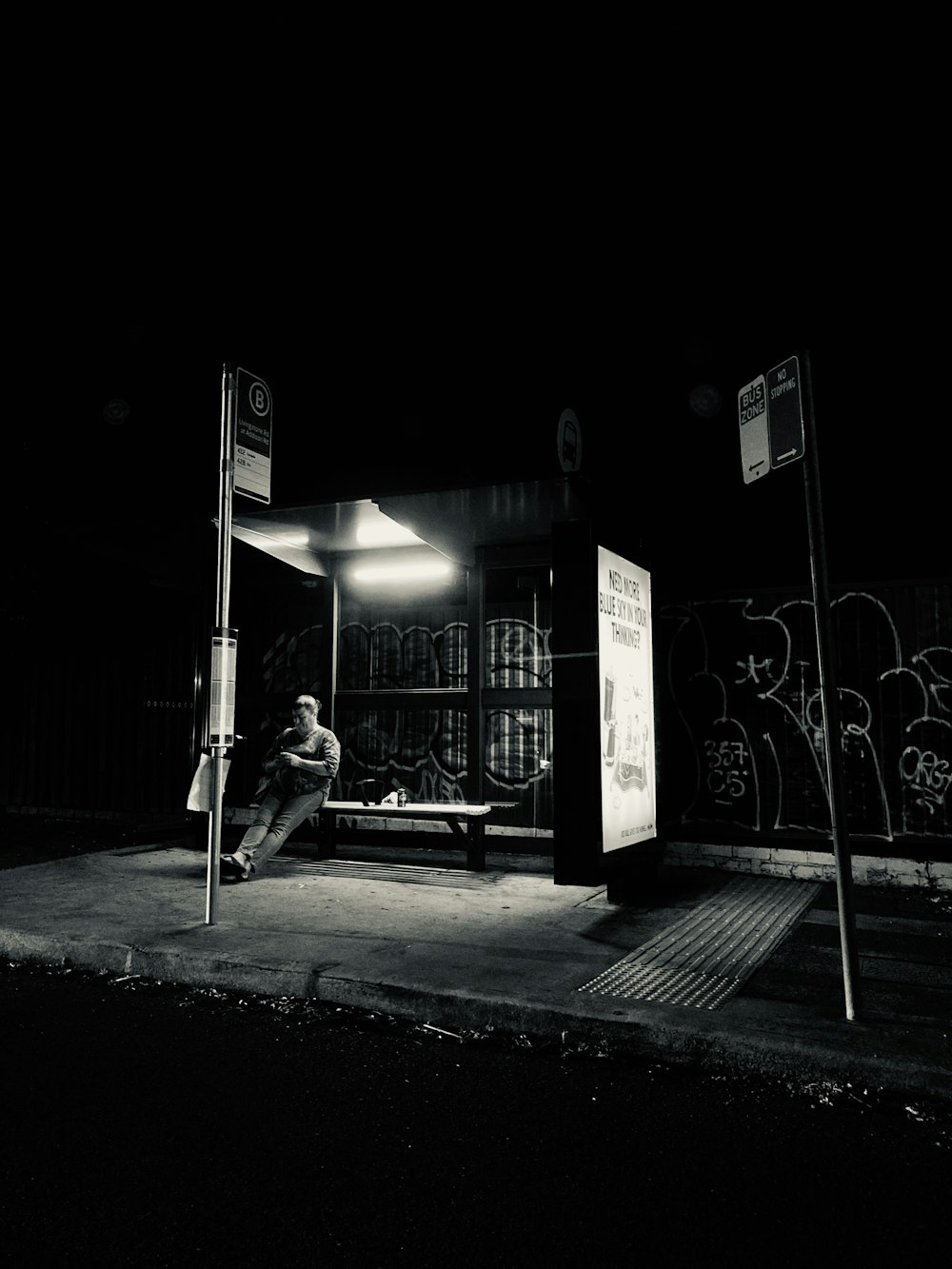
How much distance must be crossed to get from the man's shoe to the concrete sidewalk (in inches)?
3.5

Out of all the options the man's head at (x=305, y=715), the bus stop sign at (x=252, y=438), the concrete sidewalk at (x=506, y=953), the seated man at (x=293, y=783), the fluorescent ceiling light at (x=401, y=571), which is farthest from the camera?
the fluorescent ceiling light at (x=401, y=571)

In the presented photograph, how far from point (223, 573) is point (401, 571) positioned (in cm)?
357

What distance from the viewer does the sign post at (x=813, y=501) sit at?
13.0ft

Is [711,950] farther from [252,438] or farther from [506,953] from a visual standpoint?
[252,438]

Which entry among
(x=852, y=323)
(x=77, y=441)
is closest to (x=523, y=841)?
(x=852, y=323)

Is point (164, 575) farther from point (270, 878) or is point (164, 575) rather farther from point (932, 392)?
point (932, 392)

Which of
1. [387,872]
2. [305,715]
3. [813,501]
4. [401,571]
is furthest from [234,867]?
[813,501]

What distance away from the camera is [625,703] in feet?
22.3

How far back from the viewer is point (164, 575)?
10094 millimetres

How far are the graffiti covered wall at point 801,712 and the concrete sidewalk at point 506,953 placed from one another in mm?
751

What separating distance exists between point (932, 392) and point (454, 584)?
534 centimetres

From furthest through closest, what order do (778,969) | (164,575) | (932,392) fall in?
(164,575) < (932,392) < (778,969)

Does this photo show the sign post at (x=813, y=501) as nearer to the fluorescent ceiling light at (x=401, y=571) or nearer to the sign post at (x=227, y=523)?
the sign post at (x=227, y=523)

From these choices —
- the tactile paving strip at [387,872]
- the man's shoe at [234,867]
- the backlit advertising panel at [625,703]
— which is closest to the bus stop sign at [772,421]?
the backlit advertising panel at [625,703]
